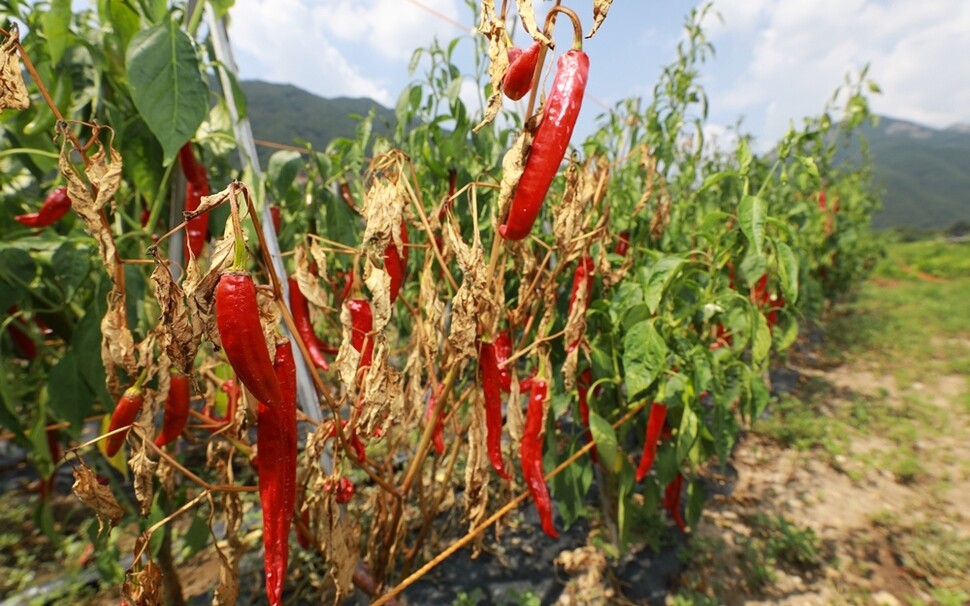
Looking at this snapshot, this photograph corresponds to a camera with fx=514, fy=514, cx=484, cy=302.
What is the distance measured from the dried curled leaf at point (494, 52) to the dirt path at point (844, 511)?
5.92 feet

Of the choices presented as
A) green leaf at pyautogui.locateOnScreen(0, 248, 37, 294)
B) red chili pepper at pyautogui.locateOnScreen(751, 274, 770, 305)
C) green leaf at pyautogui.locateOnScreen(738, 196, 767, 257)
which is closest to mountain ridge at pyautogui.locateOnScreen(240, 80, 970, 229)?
red chili pepper at pyautogui.locateOnScreen(751, 274, 770, 305)

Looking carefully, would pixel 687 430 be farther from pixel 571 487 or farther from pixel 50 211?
pixel 50 211

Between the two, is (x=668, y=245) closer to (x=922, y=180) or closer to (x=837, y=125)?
(x=837, y=125)

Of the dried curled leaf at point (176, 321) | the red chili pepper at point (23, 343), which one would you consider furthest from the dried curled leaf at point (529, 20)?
the red chili pepper at point (23, 343)

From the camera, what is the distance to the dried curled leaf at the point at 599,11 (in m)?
0.63

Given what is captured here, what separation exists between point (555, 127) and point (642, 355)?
0.69 meters

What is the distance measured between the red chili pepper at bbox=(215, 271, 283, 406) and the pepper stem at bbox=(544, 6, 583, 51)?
1.65 ft

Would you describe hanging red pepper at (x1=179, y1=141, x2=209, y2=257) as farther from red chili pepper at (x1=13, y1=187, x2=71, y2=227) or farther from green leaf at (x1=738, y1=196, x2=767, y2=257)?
green leaf at (x1=738, y1=196, x2=767, y2=257)

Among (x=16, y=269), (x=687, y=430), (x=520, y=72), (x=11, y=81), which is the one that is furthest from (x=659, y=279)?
(x=16, y=269)

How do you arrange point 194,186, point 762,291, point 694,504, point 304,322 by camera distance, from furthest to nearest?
point 762,291 < point 694,504 < point 304,322 < point 194,186

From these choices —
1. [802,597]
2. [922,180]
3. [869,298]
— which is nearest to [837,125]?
[802,597]

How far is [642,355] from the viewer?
1.21 metres

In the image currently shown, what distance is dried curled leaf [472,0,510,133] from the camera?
0.68 meters

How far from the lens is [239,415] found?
0.97m
